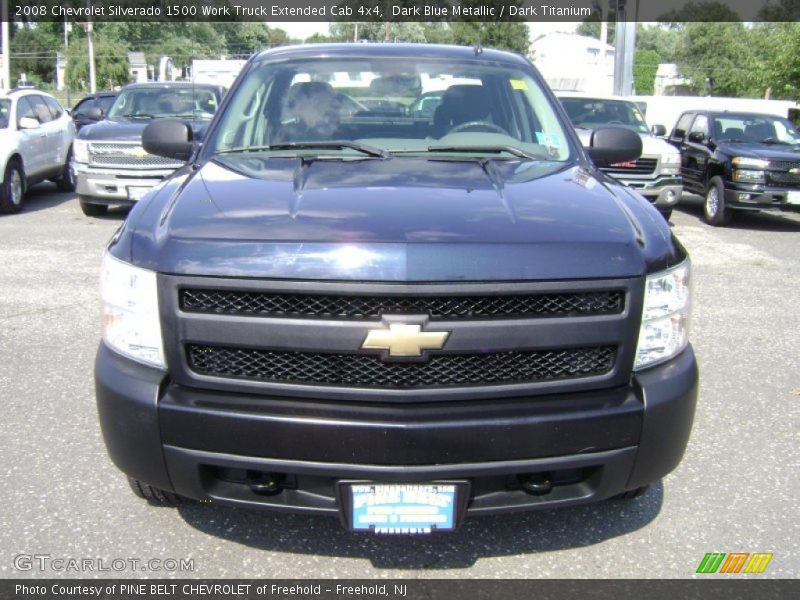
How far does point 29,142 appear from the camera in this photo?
1215 centimetres

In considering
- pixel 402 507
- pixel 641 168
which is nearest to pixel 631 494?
pixel 402 507

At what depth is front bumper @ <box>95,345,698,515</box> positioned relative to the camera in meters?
2.54

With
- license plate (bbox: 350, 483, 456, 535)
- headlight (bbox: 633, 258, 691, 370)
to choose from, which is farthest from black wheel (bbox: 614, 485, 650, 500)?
license plate (bbox: 350, 483, 456, 535)

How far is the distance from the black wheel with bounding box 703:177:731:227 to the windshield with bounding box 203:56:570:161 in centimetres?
876

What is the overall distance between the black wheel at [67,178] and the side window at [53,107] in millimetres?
632

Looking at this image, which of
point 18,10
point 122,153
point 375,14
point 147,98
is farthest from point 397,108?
point 18,10

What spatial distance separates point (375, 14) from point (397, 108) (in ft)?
130

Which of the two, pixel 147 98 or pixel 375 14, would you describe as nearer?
pixel 147 98

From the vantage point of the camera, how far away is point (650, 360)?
2795 millimetres

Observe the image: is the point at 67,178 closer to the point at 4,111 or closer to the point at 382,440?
the point at 4,111

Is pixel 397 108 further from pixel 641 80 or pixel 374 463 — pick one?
pixel 641 80

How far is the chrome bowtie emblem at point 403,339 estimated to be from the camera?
8.24 feet

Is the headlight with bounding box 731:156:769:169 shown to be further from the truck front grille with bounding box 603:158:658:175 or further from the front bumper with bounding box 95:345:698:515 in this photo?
the front bumper with bounding box 95:345:698:515

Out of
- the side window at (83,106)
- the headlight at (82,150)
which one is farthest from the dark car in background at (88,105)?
the headlight at (82,150)
